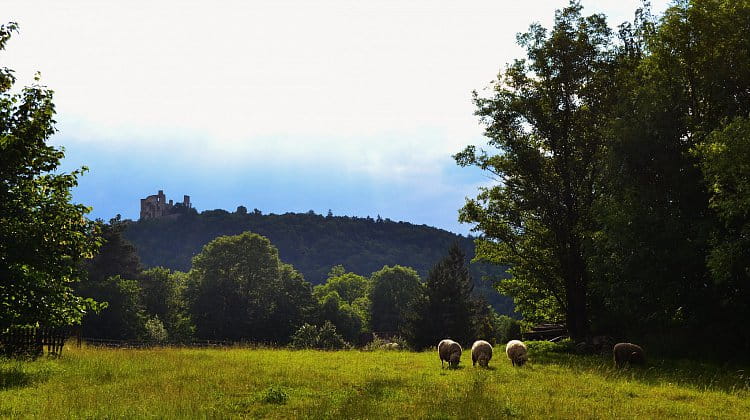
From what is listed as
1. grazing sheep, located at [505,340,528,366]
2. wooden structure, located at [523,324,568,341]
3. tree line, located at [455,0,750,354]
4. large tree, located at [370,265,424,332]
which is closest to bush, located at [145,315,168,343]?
wooden structure, located at [523,324,568,341]

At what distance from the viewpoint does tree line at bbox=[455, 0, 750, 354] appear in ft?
68.6

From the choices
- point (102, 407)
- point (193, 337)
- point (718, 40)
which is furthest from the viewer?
point (193, 337)

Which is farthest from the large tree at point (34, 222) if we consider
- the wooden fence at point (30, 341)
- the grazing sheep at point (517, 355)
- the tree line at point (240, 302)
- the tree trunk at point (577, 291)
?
the tree line at point (240, 302)

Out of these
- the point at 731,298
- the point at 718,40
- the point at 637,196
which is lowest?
the point at 731,298

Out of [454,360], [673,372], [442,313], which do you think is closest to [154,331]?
[442,313]

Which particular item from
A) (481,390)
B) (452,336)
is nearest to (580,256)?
(481,390)

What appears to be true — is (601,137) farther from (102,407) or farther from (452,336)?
(452,336)

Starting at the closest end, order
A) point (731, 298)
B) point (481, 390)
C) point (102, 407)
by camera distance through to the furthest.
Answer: point (102, 407) < point (481, 390) < point (731, 298)

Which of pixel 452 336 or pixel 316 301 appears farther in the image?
pixel 316 301

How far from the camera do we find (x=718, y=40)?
22.6m

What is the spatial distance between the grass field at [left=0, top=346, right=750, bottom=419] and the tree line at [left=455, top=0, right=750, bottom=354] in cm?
399

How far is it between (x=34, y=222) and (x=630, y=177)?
83.5ft

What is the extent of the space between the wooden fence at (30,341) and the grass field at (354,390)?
1738mm

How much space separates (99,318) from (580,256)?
176 feet
